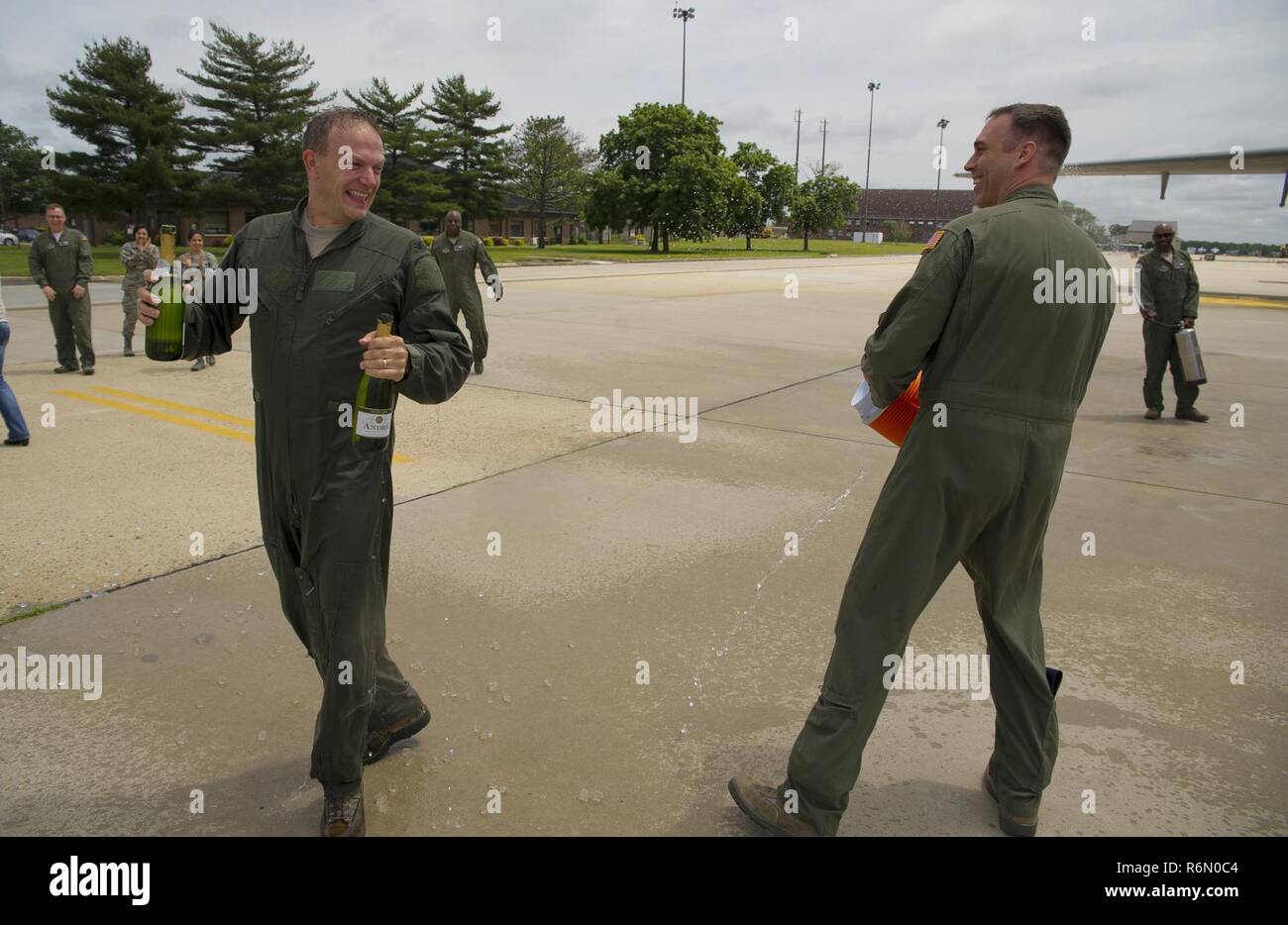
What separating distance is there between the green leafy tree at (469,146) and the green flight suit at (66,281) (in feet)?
156

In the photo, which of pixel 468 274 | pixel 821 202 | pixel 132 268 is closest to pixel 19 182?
pixel 821 202

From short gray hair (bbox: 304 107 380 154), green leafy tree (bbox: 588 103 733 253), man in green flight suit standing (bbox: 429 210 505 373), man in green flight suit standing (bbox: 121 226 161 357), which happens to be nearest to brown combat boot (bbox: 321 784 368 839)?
short gray hair (bbox: 304 107 380 154)

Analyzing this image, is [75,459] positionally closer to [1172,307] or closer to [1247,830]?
[1247,830]

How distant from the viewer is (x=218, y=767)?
3010mm

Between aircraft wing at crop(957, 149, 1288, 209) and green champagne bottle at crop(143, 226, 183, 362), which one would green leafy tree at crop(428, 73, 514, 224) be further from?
green champagne bottle at crop(143, 226, 183, 362)

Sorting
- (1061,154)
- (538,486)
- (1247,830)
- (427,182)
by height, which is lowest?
(1247,830)

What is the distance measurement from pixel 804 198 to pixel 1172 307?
71.2m

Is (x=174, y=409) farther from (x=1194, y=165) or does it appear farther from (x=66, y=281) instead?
(x=1194, y=165)

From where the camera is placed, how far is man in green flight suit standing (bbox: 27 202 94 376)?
31.8 feet

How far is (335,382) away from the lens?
2586 millimetres

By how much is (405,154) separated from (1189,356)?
51542 millimetres

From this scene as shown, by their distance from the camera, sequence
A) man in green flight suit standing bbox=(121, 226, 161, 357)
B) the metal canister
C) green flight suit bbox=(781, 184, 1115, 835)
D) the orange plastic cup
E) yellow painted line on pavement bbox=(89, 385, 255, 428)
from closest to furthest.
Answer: green flight suit bbox=(781, 184, 1115, 835) < the orange plastic cup < yellow painted line on pavement bbox=(89, 385, 255, 428) < the metal canister < man in green flight suit standing bbox=(121, 226, 161, 357)

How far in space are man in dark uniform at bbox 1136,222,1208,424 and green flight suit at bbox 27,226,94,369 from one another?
36.7ft
